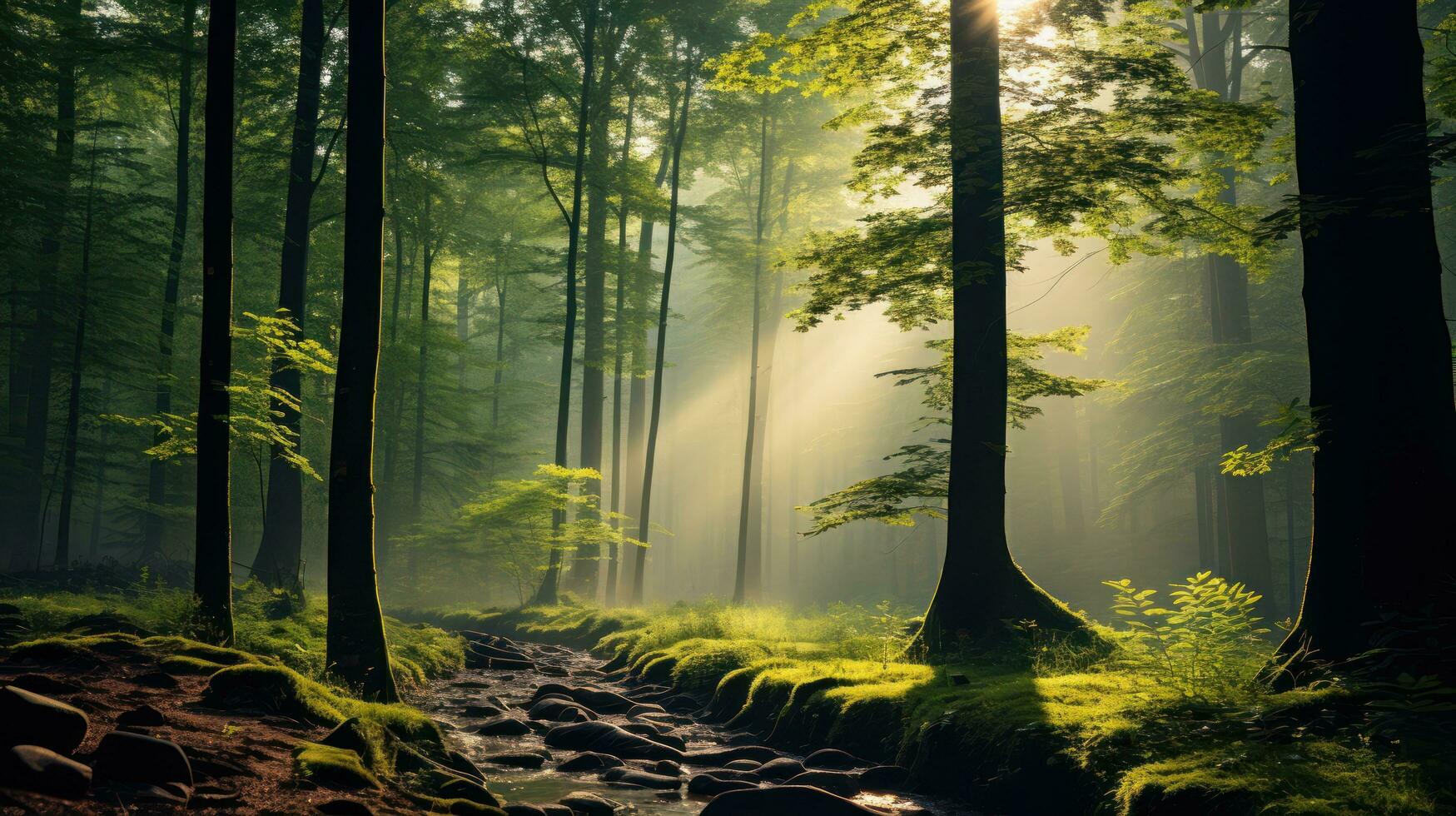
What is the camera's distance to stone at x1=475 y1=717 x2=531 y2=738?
8.40 m

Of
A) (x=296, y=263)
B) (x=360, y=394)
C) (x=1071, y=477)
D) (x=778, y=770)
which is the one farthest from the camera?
(x=1071, y=477)

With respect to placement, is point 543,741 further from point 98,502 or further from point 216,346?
point 98,502

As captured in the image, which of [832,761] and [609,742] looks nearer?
[832,761]

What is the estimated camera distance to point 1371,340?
580cm

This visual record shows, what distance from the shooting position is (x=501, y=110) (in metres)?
23.1

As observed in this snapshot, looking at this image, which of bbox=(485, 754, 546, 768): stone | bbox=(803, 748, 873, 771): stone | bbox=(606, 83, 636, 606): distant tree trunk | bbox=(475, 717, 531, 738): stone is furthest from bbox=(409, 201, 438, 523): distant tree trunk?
A: bbox=(803, 748, 873, 771): stone

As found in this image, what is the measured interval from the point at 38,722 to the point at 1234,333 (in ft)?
76.4

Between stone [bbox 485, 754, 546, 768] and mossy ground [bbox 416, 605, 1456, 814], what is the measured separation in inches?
89.0

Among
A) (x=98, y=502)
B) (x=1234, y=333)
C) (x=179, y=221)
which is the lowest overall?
(x=98, y=502)

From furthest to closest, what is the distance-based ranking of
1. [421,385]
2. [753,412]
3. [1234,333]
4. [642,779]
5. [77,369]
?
[421,385] → [753,412] → [1234,333] → [77,369] → [642,779]

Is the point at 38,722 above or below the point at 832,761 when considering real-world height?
above

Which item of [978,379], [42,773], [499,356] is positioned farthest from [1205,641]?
[499,356]

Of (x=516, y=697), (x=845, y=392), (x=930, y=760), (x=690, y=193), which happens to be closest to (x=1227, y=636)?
(x=930, y=760)

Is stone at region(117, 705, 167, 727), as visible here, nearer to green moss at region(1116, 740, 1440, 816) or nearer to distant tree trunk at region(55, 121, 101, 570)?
green moss at region(1116, 740, 1440, 816)
